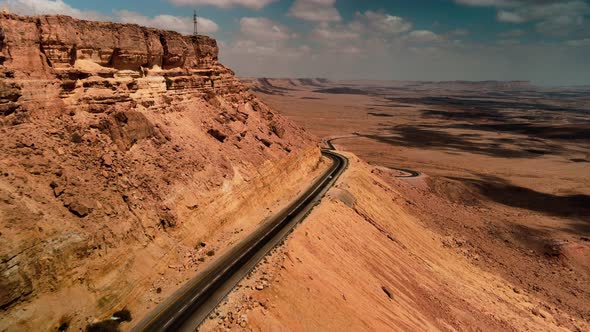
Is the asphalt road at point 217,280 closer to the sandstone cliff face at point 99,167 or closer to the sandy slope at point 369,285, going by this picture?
the sandy slope at point 369,285

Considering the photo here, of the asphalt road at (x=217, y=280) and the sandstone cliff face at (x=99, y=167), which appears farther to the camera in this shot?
the asphalt road at (x=217, y=280)

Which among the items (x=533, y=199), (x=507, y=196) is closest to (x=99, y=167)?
(x=507, y=196)

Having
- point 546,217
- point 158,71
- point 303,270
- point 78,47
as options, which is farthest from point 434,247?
point 78,47

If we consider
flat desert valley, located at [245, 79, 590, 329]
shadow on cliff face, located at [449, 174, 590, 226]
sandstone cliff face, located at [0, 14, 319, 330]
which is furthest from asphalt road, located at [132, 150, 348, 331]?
shadow on cliff face, located at [449, 174, 590, 226]

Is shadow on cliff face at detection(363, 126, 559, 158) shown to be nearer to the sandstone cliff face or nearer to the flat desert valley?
the flat desert valley

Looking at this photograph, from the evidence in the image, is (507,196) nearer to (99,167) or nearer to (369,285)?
(369,285)

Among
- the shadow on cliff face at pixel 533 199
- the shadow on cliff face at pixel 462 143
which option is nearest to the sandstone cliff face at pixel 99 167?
the shadow on cliff face at pixel 533 199

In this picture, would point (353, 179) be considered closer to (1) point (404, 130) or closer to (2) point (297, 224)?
(2) point (297, 224)
